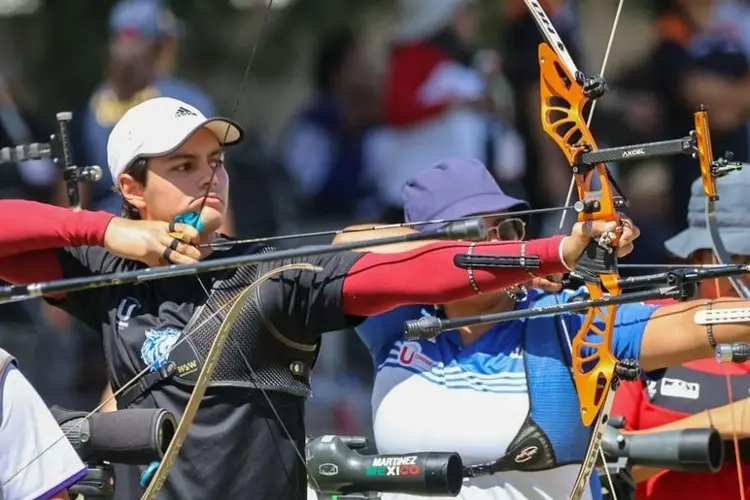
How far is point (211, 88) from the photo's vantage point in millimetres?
8773

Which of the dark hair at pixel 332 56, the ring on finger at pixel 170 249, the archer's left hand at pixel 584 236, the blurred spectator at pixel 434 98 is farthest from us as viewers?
the dark hair at pixel 332 56

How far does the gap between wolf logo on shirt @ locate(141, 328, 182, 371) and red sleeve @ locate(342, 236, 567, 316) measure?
0.38 metres

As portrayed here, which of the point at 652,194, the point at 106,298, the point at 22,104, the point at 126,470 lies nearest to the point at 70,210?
the point at 106,298

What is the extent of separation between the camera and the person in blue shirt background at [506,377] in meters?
3.39

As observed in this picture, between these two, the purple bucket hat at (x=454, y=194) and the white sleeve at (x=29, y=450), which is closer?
the white sleeve at (x=29, y=450)

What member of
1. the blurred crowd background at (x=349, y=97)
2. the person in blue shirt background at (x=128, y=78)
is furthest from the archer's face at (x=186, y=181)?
the person in blue shirt background at (x=128, y=78)

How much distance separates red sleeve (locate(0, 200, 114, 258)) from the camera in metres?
3.45

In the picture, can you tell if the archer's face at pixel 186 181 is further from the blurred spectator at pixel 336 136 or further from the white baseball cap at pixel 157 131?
the blurred spectator at pixel 336 136

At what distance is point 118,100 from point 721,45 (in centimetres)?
265

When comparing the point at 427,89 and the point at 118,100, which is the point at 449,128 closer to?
the point at 427,89

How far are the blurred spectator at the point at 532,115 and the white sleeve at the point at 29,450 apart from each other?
Answer: 3.94 meters

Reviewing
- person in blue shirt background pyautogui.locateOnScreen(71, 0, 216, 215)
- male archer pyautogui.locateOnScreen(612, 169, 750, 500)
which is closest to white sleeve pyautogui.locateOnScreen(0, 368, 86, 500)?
male archer pyautogui.locateOnScreen(612, 169, 750, 500)

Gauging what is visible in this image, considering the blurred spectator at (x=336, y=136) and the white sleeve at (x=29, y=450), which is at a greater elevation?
the blurred spectator at (x=336, y=136)

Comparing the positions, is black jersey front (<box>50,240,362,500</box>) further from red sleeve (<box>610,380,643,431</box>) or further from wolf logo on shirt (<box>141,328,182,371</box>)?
red sleeve (<box>610,380,643,431</box>)
